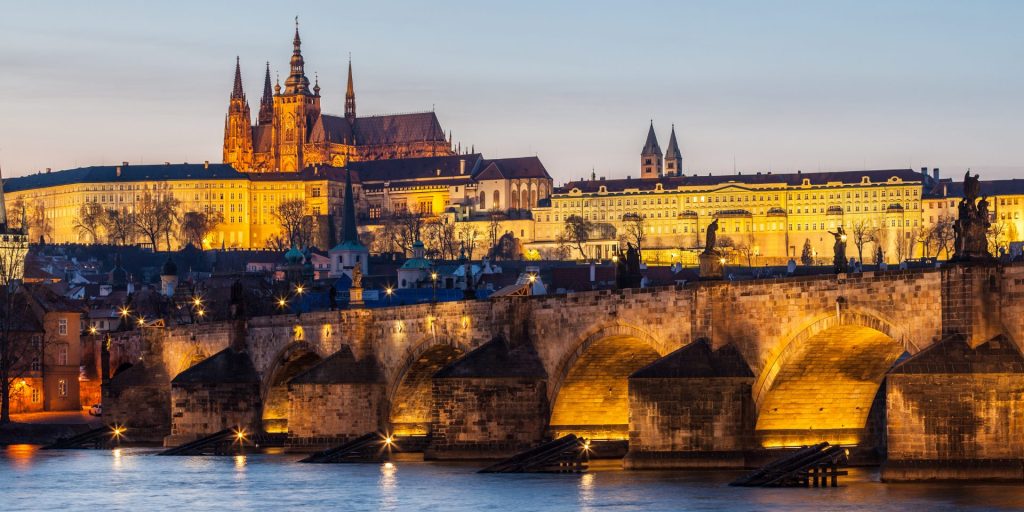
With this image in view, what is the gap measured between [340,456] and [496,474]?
12227mm

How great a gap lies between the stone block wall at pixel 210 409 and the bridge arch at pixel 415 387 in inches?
410

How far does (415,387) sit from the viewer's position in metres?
69.1

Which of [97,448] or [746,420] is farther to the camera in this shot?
[97,448]

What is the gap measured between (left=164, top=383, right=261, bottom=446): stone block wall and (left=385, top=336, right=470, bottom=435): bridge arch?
34.2 feet

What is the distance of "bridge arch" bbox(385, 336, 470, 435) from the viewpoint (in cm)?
6738

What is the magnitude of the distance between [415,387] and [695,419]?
21.0 metres

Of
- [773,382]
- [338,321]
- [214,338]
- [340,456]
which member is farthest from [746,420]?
[214,338]

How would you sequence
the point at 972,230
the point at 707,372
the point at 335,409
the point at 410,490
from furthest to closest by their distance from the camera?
the point at 335,409
the point at 410,490
the point at 707,372
the point at 972,230

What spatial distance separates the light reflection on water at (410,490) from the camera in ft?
144

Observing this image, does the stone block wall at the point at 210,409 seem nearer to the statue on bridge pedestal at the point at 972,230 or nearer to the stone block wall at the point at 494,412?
the stone block wall at the point at 494,412

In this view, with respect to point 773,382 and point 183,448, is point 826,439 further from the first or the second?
point 183,448

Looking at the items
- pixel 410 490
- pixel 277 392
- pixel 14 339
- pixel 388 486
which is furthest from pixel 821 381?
pixel 14 339

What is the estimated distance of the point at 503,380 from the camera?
58469mm

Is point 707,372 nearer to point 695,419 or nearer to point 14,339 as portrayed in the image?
point 695,419
